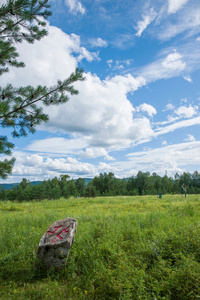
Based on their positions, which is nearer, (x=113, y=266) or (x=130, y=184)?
(x=113, y=266)

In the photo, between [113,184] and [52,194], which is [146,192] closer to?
[113,184]

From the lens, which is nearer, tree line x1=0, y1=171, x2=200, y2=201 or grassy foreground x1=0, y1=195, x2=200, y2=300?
grassy foreground x1=0, y1=195, x2=200, y2=300

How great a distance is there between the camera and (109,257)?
16.5 ft

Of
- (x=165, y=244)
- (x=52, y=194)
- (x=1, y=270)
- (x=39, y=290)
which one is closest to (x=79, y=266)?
(x=39, y=290)

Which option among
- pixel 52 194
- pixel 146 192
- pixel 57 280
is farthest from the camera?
pixel 146 192

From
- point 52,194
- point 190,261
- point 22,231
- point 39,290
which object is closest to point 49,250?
point 39,290

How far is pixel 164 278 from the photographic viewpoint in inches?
163

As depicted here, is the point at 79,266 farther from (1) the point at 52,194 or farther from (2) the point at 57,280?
(1) the point at 52,194

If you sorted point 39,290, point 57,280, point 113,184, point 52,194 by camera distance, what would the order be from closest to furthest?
point 39,290 → point 57,280 → point 52,194 → point 113,184

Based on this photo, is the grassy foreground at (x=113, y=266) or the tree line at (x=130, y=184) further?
the tree line at (x=130, y=184)

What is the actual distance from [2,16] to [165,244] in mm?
7768

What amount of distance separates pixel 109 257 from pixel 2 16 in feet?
23.6

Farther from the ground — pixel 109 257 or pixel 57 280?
pixel 109 257

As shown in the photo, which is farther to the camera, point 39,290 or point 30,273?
point 30,273
